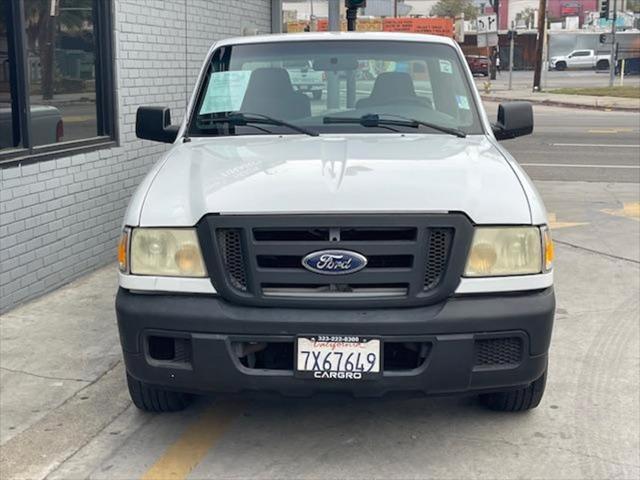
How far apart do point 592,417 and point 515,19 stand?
97190 millimetres

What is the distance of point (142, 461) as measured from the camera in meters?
3.83

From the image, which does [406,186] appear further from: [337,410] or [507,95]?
[507,95]

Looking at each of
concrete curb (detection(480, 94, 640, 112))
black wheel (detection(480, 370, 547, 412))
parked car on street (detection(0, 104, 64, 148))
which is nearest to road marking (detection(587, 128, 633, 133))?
concrete curb (detection(480, 94, 640, 112))

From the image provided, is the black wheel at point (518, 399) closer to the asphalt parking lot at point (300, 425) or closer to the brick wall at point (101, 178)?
the asphalt parking lot at point (300, 425)

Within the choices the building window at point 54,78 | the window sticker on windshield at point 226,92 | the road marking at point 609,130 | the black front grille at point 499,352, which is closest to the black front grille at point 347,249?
the black front grille at point 499,352

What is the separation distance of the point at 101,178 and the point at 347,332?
4.43 m

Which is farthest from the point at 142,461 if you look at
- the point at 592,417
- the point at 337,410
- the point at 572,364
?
the point at 572,364

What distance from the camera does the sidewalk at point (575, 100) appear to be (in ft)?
92.8

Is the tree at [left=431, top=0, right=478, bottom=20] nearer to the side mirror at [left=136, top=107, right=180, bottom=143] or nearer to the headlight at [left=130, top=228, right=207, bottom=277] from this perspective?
the side mirror at [left=136, top=107, right=180, bottom=143]

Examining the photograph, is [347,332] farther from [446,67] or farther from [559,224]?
[559,224]

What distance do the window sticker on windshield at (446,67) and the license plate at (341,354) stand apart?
2337mm

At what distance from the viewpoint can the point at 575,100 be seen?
1230 inches

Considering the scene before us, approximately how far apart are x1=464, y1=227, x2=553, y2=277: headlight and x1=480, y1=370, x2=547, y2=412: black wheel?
742mm

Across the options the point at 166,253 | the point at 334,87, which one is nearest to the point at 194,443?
the point at 166,253
